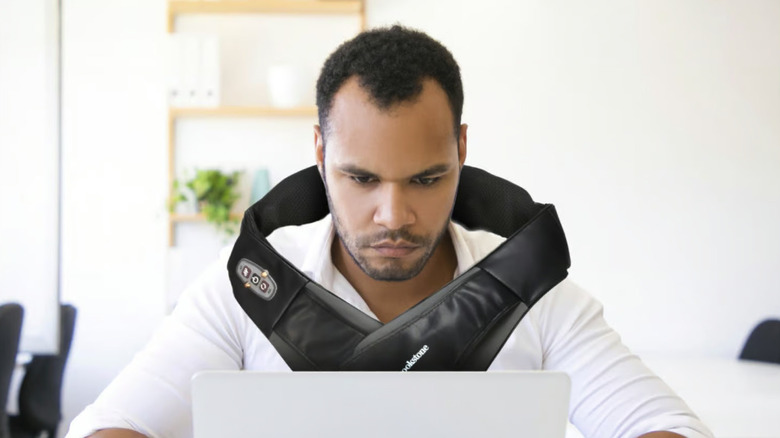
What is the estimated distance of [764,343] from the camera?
372 cm

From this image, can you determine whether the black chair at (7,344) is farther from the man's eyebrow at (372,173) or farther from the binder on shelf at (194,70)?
the binder on shelf at (194,70)

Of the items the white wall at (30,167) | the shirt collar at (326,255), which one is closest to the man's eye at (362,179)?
the shirt collar at (326,255)

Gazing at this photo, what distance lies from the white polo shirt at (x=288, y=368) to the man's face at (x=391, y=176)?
15cm

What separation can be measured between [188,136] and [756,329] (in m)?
2.52

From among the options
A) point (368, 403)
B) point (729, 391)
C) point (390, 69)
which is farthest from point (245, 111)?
point (368, 403)

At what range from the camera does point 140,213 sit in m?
3.85

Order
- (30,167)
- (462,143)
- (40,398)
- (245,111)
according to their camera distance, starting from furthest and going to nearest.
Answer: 1. (245,111)
2. (40,398)
3. (30,167)
4. (462,143)

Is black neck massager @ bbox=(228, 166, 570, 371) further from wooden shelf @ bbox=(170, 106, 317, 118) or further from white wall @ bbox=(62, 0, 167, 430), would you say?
white wall @ bbox=(62, 0, 167, 430)

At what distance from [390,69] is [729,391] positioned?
185 cm

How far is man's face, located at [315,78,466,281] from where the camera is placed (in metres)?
1.33

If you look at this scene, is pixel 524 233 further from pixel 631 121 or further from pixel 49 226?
pixel 631 121

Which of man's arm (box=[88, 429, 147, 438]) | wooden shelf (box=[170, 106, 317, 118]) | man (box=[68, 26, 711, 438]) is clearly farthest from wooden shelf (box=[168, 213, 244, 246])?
man's arm (box=[88, 429, 147, 438])

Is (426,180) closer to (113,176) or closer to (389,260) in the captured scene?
(389,260)

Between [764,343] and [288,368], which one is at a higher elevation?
[288,368]
